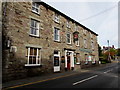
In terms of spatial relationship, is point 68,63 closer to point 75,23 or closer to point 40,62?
point 40,62

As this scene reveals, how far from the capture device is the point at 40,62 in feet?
42.0

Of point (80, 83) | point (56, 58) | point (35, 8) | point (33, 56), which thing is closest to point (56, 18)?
point (35, 8)

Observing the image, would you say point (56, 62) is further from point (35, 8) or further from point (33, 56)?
point (35, 8)

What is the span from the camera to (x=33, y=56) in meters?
12.1

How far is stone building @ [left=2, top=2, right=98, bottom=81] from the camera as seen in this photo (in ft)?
33.0

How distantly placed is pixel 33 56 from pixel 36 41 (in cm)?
168

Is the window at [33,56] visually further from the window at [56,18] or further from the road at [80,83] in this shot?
the window at [56,18]

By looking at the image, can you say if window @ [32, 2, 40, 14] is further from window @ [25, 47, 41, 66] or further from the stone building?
window @ [25, 47, 41, 66]

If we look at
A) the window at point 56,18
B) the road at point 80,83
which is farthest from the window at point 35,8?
the road at point 80,83

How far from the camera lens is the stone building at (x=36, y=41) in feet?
33.0

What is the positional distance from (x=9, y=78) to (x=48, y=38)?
6553mm

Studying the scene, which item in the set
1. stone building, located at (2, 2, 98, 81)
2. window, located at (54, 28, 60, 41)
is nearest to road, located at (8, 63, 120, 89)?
stone building, located at (2, 2, 98, 81)

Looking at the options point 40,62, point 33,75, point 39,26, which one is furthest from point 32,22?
point 33,75

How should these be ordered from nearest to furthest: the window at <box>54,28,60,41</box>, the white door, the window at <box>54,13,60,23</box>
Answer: the white door
the window at <box>54,28,60,41</box>
the window at <box>54,13,60,23</box>
